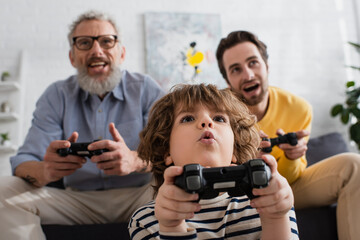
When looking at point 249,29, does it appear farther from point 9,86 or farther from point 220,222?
point 220,222

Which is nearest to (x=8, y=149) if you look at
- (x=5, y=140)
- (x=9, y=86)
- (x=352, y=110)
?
(x=5, y=140)

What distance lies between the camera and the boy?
84cm

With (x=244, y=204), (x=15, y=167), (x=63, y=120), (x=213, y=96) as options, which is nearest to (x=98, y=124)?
(x=63, y=120)

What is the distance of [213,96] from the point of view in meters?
1.15

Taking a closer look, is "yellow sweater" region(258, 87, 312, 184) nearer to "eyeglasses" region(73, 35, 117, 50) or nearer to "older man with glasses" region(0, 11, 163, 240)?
"older man with glasses" region(0, 11, 163, 240)

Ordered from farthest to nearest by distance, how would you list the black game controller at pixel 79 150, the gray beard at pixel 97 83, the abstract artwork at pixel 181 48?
1. the abstract artwork at pixel 181 48
2. the gray beard at pixel 97 83
3. the black game controller at pixel 79 150

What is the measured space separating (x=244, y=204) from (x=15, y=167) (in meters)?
1.25

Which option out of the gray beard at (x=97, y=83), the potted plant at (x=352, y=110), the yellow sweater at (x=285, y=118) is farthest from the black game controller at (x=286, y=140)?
the potted plant at (x=352, y=110)

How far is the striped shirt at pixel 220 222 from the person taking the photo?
1.04 m

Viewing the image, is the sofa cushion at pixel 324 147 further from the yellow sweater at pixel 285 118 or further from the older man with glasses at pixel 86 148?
the older man with glasses at pixel 86 148

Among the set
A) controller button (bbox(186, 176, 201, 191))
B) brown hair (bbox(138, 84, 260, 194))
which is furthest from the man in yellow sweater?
controller button (bbox(186, 176, 201, 191))

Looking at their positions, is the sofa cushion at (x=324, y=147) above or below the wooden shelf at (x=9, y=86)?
below

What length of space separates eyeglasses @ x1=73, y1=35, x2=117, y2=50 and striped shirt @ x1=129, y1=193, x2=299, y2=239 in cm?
132

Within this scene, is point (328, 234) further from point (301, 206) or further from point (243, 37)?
point (243, 37)
